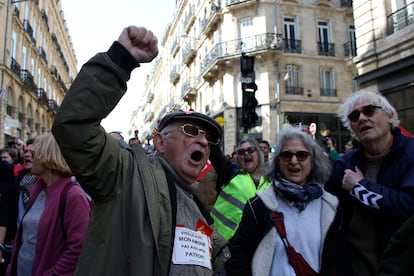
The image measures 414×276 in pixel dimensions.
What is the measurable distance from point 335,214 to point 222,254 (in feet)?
3.14

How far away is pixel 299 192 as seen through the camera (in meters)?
2.59

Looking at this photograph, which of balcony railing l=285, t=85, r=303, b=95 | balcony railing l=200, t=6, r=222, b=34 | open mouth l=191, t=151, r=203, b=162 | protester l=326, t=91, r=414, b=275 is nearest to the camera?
open mouth l=191, t=151, r=203, b=162

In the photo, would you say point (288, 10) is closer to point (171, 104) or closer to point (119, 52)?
point (171, 104)

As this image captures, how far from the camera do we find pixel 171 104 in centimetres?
4469

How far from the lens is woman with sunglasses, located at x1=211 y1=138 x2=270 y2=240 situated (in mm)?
3902

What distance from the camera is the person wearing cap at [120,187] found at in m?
1.44

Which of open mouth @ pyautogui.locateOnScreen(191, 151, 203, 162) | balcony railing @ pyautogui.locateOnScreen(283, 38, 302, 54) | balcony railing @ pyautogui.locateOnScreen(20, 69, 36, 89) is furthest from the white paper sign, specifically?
balcony railing @ pyautogui.locateOnScreen(20, 69, 36, 89)

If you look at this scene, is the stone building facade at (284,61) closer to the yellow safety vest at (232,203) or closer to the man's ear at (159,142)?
the yellow safety vest at (232,203)

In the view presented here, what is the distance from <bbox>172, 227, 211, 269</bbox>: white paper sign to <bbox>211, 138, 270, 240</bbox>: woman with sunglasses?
6.63ft

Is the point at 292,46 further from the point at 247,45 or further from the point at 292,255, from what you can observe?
the point at 292,255

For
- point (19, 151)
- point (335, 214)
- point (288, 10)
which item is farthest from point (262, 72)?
point (335, 214)

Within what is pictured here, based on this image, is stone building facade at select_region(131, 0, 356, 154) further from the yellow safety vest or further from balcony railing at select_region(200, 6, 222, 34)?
the yellow safety vest

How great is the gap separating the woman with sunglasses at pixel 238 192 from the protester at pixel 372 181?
1139 mm

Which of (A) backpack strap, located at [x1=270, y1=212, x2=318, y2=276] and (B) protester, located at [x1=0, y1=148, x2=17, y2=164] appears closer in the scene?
(A) backpack strap, located at [x1=270, y1=212, x2=318, y2=276]
